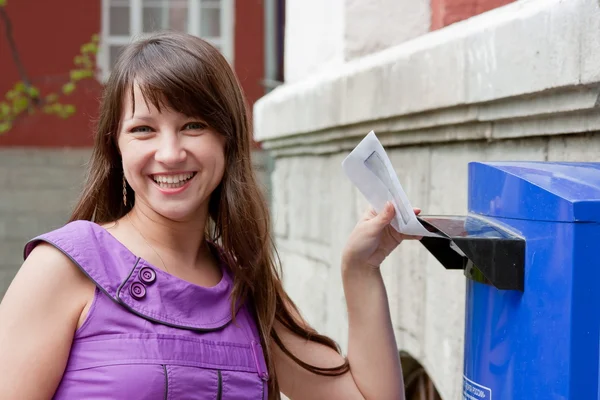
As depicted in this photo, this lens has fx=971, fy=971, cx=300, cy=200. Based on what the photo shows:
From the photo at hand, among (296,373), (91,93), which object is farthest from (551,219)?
(91,93)

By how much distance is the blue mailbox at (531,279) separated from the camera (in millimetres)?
1353

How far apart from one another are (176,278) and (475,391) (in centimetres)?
61

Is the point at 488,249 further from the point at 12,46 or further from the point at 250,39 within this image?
the point at 250,39

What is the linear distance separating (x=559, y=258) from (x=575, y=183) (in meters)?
0.12

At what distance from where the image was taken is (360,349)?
206 centimetres

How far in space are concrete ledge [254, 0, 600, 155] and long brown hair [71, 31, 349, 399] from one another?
0.58m

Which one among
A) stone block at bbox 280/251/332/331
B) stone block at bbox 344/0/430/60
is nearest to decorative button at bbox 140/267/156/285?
stone block at bbox 344/0/430/60

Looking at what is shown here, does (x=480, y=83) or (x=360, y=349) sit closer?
(x=360, y=349)

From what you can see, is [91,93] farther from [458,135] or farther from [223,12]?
[458,135]

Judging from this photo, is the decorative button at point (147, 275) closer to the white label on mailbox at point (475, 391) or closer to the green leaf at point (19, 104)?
the white label on mailbox at point (475, 391)

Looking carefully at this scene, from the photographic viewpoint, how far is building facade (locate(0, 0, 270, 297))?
36.8 ft

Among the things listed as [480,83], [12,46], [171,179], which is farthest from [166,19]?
[171,179]

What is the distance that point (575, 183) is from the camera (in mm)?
1423

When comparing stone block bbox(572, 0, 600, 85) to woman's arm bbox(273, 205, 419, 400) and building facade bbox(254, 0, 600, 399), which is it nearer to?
building facade bbox(254, 0, 600, 399)
